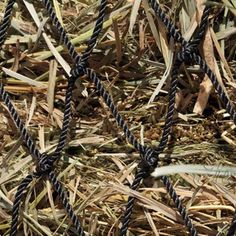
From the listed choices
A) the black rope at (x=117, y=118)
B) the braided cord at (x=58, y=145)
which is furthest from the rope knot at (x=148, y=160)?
the braided cord at (x=58, y=145)

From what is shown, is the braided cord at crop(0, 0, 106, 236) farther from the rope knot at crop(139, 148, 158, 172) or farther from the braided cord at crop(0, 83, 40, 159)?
the rope knot at crop(139, 148, 158, 172)

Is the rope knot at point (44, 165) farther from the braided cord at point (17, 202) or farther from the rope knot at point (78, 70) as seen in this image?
the rope knot at point (78, 70)

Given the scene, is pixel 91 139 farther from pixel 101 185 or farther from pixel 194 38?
pixel 194 38

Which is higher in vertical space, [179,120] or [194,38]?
[194,38]

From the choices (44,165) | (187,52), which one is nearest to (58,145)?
(44,165)

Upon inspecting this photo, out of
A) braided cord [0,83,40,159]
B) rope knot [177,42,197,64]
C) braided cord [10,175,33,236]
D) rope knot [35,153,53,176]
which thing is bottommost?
braided cord [10,175,33,236]

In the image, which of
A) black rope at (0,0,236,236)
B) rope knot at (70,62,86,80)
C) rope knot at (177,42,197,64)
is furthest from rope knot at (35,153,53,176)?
rope knot at (177,42,197,64)

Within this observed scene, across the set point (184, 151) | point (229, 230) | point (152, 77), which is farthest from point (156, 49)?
point (229, 230)
